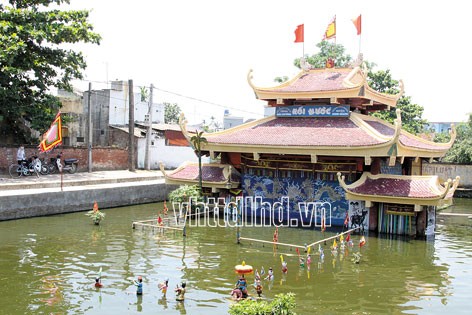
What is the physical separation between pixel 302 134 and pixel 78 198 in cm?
1196

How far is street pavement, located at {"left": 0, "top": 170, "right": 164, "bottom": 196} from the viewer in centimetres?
2741

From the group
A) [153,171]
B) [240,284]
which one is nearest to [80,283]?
[240,284]

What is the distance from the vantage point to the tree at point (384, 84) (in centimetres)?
4538

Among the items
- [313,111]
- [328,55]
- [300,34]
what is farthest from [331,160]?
[328,55]

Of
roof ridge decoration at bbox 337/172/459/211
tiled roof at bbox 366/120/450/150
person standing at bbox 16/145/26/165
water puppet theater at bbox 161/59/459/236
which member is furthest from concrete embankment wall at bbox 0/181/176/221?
tiled roof at bbox 366/120/450/150

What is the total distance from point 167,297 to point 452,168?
35.5m

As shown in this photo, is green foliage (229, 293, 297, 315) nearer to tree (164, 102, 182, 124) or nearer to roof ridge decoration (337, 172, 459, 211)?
roof ridge decoration (337, 172, 459, 211)

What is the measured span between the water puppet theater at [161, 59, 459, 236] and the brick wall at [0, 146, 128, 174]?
33.2 ft

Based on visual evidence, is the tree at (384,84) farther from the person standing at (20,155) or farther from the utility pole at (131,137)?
the person standing at (20,155)

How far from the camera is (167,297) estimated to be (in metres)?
13.6

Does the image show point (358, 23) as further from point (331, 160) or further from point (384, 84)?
point (384, 84)

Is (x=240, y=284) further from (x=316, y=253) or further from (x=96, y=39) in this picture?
(x=96, y=39)

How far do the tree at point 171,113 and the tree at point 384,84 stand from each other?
111ft

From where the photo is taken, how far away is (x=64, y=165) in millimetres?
35219
